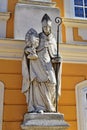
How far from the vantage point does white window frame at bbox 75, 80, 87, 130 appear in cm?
562

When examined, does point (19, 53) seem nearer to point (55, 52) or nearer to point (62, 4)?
point (55, 52)

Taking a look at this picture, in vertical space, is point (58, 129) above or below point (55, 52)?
below

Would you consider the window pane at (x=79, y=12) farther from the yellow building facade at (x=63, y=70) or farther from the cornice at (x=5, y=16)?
the cornice at (x=5, y=16)

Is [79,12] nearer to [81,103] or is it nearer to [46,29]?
[46,29]

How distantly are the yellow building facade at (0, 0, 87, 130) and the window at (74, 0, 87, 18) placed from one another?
0.25 metres

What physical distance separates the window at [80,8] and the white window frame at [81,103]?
141 cm

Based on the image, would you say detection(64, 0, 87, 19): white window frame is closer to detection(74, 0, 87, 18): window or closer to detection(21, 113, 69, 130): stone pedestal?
detection(74, 0, 87, 18): window

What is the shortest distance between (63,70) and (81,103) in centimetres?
66

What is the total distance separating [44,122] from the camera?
469 centimetres

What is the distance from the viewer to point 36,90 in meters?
5.05

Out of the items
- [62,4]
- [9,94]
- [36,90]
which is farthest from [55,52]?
[62,4]

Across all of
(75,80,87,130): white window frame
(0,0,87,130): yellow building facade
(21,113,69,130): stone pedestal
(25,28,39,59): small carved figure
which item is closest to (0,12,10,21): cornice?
(0,0,87,130): yellow building facade

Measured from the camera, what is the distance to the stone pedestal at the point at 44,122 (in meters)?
4.63

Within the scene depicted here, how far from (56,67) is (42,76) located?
29 centimetres
